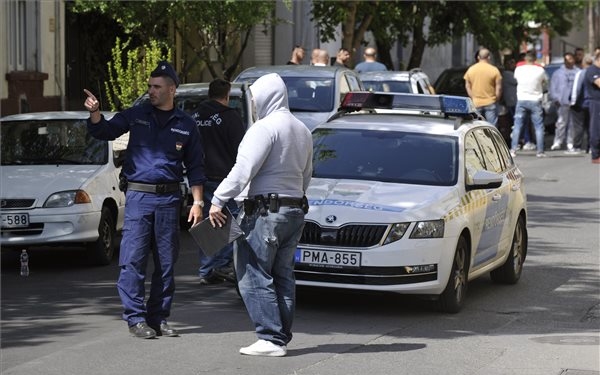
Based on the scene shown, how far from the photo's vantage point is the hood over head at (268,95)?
891 centimetres

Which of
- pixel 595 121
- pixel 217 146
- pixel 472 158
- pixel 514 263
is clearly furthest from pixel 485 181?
pixel 595 121

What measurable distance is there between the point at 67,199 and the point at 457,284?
422 centimetres

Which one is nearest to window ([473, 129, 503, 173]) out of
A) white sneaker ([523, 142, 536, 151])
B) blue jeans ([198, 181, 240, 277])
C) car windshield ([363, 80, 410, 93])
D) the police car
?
the police car

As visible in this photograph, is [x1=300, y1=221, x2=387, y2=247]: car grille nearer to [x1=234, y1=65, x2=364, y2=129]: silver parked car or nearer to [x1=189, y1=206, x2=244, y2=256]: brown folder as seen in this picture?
[x1=189, y1=206, x2=244, y2=256]: brown folder

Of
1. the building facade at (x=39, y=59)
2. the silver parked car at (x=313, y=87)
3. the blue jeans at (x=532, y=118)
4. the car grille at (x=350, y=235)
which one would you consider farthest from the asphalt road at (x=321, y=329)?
the blue jeans at (x=532, y=118)

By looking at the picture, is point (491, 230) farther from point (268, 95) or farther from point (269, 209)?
point (268, 95)

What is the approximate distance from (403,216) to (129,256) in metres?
2.23

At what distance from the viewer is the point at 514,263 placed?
12.7 m

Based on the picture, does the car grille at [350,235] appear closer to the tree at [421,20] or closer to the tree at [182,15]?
the tree at [182,15]

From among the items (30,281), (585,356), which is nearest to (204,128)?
(30,281)

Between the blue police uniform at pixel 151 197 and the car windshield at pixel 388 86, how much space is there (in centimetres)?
1433

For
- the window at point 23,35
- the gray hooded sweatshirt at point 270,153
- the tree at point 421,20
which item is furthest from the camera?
the tree at point 421,20

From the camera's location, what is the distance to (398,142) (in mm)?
11969

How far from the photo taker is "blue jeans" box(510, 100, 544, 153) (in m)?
27.2
